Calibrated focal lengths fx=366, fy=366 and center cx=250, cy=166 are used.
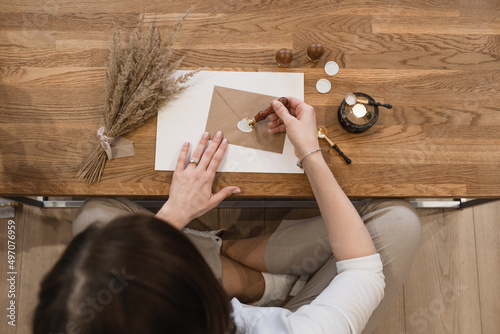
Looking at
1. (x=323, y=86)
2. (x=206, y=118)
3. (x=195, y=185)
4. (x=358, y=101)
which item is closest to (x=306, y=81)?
(x=323, y=86)

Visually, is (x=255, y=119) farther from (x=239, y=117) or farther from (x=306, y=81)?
(x=306, y=81)

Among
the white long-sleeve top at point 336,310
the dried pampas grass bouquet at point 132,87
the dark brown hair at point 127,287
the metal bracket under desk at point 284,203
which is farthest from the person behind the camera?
the metal bracket under desk at point 284,203

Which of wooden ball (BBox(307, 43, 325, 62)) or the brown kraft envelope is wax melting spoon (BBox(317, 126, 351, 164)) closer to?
the brown kraft envelope

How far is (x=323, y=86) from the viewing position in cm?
115

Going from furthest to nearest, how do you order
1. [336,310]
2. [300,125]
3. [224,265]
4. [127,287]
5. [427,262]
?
1. [427,262]
2. [224,265]
3. [300,125]
4. [336,310]
5. [127,287]

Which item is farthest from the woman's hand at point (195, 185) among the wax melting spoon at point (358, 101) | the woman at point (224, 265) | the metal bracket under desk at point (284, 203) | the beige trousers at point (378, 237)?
the metal bracket under desk at point (284, 203)

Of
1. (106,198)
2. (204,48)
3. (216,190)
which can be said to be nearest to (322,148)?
(216,190)

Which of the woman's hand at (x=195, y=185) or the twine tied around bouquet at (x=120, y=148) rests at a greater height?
the twine tied around bouquet at (x=120, y=148)

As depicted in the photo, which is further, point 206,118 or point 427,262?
point 427,262

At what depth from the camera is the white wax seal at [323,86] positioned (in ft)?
3.76

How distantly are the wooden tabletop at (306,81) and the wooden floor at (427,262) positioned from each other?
716mm

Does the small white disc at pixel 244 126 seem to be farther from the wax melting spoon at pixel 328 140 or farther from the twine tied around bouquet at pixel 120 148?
the twine tied around bouquet at pixel 120 148

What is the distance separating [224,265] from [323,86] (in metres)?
0.71

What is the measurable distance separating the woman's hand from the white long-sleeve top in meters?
0.30
